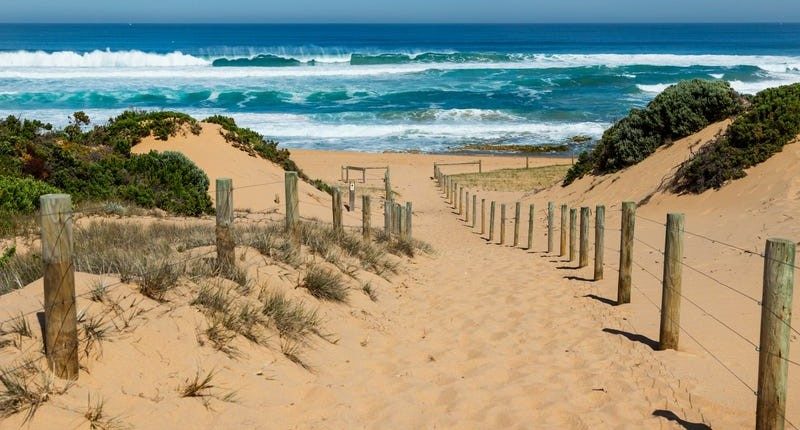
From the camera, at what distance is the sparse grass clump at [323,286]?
875cm

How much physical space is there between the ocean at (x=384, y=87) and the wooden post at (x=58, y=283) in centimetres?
3713

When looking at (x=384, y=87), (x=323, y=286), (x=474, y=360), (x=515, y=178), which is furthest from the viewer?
(x=384, y=87)

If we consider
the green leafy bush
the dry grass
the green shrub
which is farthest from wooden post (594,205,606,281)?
the dry grass

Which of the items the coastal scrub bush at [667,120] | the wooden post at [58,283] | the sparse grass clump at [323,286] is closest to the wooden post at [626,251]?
the sparse grass clump at [323,286]

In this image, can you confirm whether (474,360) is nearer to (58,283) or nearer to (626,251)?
(626,251)

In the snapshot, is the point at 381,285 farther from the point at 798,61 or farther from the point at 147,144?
the point at 798,61

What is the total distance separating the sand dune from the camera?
5.81 metres

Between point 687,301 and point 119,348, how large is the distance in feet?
22.2

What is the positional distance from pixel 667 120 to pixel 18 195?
1627 cm

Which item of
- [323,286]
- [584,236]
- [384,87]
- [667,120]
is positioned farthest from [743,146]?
[384,87]

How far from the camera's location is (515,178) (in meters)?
31.2

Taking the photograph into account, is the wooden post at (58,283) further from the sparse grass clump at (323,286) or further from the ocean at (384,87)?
the ocean at (384,87)

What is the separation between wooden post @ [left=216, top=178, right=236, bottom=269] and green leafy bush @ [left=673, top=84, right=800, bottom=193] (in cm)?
1218

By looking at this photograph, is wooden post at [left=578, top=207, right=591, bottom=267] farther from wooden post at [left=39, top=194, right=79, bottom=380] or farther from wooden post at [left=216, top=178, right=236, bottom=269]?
wooden post at [left=39, top=194, right=79, bottom=380]
